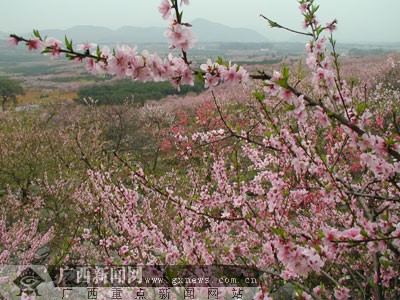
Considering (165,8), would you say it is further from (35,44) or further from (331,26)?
(331,26)

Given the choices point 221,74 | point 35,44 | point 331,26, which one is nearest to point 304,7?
point 331,26

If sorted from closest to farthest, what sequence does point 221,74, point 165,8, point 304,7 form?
point 165,8 < point 221,74 < point 304,7

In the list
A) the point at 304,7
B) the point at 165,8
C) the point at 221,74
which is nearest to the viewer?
the point at 165,8

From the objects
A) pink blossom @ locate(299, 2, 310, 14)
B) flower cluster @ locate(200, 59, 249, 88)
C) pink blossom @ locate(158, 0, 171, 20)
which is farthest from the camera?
pink blossom @ locate(299, 2, 310, 14)

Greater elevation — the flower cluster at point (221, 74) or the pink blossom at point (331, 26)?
the pink blossom at point (331, 26)

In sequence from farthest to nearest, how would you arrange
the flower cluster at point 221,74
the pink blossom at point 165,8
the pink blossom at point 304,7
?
the pink blossom at point 304,7, the flower cluster at point 221,74, the pink blossom at point 165,8

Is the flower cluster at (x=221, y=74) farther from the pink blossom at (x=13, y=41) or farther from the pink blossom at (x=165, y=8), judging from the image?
the pink blossom at (x=13, y=41)

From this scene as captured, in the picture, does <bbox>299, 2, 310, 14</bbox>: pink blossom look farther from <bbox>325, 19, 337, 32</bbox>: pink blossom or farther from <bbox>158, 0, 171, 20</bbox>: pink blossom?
<bbox>158, 0, 171, 20</bbox>: pink blossom

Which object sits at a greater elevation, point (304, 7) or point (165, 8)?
point (304, 7)

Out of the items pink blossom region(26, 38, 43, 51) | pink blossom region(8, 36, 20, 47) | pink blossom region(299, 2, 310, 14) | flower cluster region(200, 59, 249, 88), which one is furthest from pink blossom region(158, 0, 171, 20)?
pink blossom region(299, 2, 310, 14)

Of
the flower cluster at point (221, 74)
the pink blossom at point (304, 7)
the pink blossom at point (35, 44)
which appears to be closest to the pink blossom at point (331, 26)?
the pink blossom at point (304, 7)

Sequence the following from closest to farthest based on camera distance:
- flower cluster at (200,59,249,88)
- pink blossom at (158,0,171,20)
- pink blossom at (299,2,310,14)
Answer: pink blossom at (158,0,171,20), flower cluster at (200,59,249,88), pink blossom at (299,2,310,14)

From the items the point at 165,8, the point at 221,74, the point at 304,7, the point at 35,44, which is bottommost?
the point at 221,74

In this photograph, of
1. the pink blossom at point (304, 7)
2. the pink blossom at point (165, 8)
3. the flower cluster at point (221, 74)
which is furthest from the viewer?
the pink blossom at point (304, 7)
